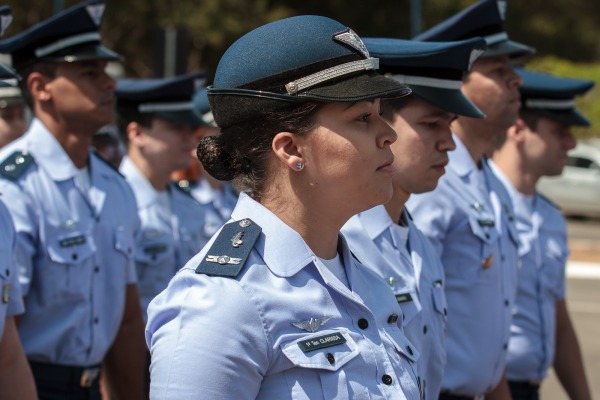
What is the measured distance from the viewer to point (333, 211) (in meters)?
2.34

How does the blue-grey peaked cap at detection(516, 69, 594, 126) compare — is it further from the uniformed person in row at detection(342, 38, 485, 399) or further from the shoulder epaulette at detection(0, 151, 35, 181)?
the shoulder epaulette at detection(0, 151, 35, 181)

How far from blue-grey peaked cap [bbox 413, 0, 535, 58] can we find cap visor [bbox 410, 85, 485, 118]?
2.38 feet

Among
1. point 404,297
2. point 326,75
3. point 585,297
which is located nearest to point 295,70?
point 326,75

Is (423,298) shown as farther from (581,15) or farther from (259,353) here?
(581,15)

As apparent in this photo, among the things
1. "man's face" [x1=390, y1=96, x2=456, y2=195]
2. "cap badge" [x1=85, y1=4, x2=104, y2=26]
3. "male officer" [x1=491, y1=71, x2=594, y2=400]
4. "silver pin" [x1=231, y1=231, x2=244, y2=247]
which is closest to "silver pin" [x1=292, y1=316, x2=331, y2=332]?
"silver pin" [x1=231, y1=231, x2=244, y2=247]

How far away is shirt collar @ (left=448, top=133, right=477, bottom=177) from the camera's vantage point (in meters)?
4.14

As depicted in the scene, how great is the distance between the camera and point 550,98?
17.7 feet

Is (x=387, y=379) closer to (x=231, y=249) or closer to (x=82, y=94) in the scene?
(x=231, y=249)

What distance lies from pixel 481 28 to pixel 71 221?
194 centimetres

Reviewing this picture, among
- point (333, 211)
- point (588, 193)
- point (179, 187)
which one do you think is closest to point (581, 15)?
point (588, 193)

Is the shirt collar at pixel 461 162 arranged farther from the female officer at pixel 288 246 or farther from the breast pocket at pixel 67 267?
the female officer at pixel 288 246

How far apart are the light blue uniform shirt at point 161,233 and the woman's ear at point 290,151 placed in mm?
3240

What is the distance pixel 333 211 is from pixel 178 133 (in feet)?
12.6

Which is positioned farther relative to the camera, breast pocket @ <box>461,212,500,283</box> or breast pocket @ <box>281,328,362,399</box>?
breast pocket @ <box>461,212,500,283</box>
